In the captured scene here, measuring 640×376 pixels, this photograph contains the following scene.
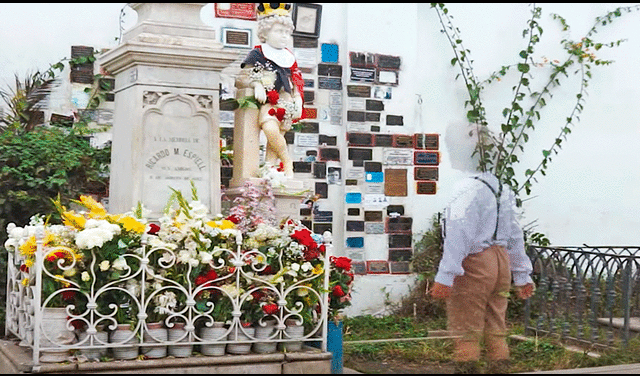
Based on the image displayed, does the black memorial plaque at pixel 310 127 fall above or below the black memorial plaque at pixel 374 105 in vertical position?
below

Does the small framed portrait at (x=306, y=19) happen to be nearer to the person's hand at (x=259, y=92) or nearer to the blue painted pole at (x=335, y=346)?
the person's hand at (x=259, y=92)

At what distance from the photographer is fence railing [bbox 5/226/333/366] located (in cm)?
662

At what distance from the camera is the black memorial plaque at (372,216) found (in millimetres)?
11625

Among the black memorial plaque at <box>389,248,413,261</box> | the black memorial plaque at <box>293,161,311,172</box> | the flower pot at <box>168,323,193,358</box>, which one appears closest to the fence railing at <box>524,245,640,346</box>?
the black memorial plaque at <box>389,248,413,261</box>

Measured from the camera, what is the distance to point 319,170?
1144cm

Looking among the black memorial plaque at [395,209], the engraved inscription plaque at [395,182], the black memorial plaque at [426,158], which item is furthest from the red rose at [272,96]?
the black memorial plaque at [426,158]

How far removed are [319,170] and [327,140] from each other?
0.35 m

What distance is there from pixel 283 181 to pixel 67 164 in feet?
7.14

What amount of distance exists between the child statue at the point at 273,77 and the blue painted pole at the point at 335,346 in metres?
2.05

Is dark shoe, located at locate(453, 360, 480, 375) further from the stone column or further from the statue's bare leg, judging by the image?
the statue's bare leg

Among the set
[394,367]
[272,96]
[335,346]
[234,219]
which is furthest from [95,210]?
[394,367]

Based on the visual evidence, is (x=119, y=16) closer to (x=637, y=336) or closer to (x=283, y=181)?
(x=283, y=181)

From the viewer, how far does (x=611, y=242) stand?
1304cm

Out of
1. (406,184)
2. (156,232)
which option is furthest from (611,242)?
(156,232)
